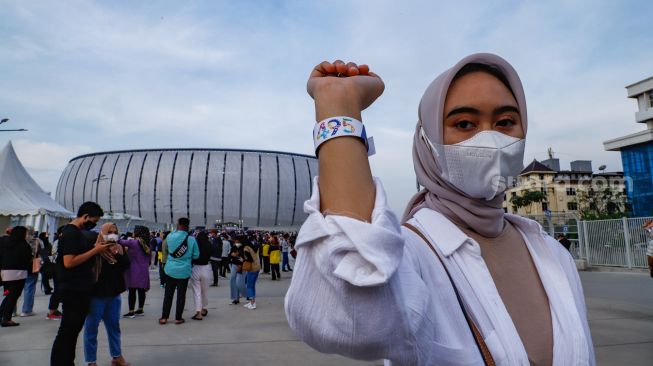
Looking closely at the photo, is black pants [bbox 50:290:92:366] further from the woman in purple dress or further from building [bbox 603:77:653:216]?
building [bbox 603:77:653:216]

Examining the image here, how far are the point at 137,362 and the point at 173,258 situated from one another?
2541 millimetres

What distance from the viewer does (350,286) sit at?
60cm

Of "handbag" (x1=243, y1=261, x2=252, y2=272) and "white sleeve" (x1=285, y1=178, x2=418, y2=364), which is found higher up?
"white sleeve" (x1=285, y1=178, x2=418, y2=364)

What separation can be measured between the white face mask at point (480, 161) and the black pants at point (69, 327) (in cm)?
452

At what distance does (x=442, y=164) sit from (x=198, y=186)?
2509 inches

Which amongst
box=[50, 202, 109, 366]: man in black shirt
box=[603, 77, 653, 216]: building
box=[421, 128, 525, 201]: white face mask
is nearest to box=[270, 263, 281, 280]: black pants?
box=[50, 202, 109, 366]: man in black shirt

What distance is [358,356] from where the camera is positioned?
67cm

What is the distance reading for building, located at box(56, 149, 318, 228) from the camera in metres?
61.8

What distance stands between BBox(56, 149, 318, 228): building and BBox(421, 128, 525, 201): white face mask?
6119cm

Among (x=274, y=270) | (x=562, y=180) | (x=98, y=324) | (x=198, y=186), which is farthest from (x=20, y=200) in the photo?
(x=562, y=180)

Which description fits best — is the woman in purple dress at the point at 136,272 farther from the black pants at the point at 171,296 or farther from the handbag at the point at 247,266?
the handbag at the point at 247,266

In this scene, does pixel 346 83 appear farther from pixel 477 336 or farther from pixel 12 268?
pixel 12 268

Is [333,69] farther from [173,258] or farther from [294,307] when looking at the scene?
[173,258]

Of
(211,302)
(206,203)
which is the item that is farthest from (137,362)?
(206,203)
